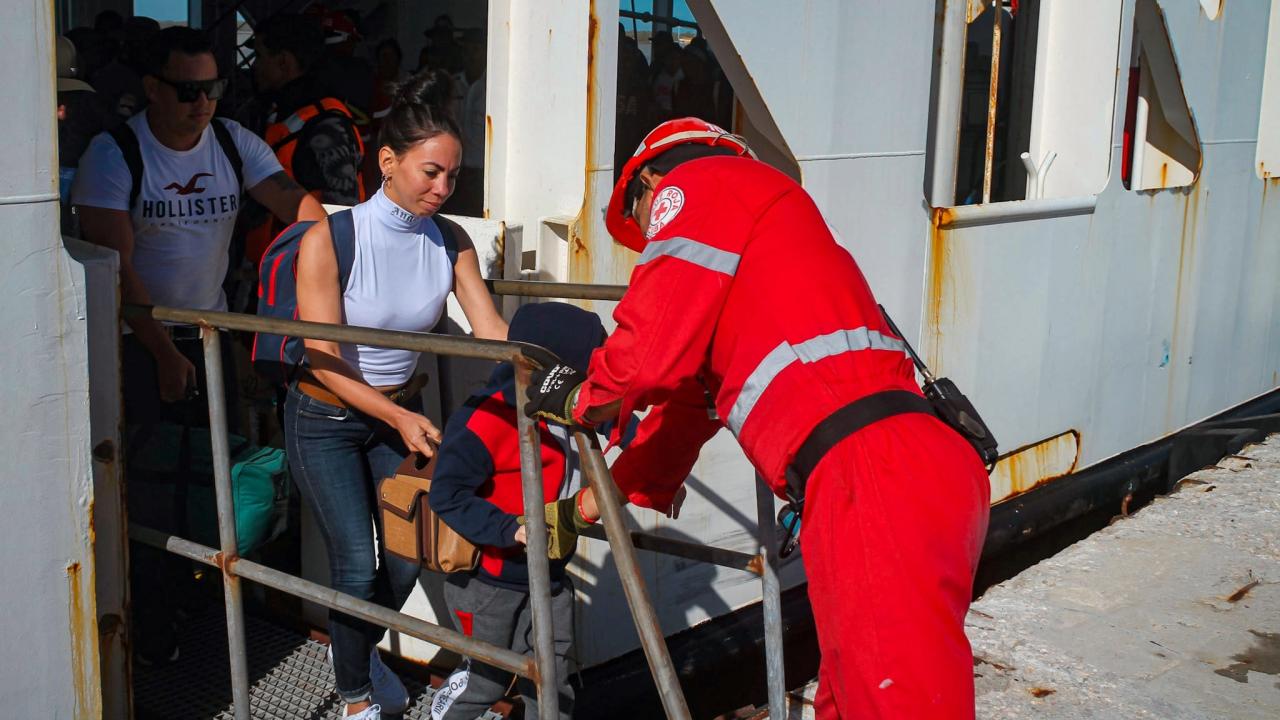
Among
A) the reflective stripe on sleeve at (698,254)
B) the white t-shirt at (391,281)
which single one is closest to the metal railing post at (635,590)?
the reflective stripe on sleeve at (698,254)

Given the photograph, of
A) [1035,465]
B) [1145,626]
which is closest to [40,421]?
[1145,626]

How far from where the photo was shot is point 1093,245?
5.75 m

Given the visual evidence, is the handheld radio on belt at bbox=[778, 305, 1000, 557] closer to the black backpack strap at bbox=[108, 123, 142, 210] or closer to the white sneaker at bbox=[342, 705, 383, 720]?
the white sneaker at bbox=[342, 705, 383, 720]

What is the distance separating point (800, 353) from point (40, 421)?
5.09 feet

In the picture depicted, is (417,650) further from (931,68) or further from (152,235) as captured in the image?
(931,68)

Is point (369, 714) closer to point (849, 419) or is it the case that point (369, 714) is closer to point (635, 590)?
point (635, 590)

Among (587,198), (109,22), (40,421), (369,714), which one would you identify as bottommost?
(369,714)

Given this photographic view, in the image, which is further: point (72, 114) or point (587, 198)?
point (72, 114)

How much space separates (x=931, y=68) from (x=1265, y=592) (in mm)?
2269

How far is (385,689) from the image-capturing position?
2979 millimetres

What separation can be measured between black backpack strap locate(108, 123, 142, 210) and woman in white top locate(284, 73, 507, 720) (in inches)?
20.8

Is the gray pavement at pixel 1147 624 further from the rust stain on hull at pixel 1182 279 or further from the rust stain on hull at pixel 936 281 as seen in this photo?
the rust stain on hull at pixel 1182 279

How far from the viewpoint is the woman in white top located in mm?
2775

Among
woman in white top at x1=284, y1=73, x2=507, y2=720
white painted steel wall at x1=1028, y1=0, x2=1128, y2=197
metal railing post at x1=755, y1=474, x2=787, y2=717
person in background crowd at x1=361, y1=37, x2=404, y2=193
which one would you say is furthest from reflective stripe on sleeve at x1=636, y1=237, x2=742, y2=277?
white painted steel wall at x1=1028, y1=0, x2=1128, y2=197
